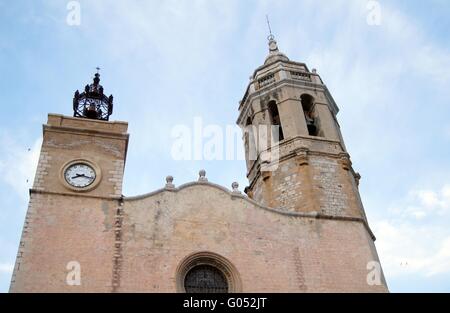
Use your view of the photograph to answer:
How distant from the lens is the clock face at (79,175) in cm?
1440

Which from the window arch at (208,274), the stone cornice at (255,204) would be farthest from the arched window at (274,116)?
the window arch at (208,274)

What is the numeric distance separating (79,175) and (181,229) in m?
3.46

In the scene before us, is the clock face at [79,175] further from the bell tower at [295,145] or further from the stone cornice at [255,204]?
the bell tower at [295,145]

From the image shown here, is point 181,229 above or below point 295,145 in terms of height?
below

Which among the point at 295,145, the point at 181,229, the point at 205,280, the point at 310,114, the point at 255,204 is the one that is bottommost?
the point at 205,280

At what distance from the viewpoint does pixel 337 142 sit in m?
18.7

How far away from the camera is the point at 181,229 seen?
46.8 feet

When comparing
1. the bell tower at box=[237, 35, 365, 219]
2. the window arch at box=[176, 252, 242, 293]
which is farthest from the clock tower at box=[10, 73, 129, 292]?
the bell tower at box=[237, 35, 365, 219]

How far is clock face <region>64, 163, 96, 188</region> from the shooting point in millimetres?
14401

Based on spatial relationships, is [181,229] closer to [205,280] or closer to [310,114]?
[205,280]

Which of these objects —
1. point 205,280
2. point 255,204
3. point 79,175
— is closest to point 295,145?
point 255,204

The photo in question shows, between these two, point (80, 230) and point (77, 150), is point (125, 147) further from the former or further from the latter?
point (80, 230)
